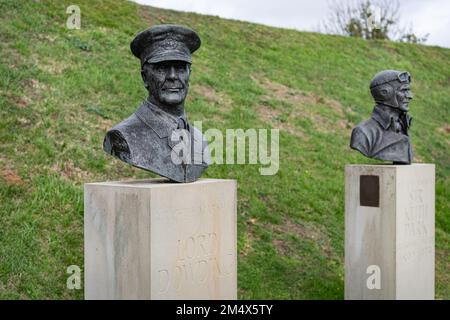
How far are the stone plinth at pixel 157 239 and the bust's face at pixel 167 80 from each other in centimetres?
63

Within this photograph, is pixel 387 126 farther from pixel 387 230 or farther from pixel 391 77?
pixel 387 230

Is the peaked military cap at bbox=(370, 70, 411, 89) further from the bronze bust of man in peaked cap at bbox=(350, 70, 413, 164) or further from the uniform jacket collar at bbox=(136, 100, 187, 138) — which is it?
the uniform jacket collar at bbox=(136, 100, 187, 138)

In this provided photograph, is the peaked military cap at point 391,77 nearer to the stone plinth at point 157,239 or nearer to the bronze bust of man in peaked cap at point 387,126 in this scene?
the bronze bust of man in peaked cap at point 387,126

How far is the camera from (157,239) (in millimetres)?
4219

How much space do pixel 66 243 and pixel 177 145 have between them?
2512mm

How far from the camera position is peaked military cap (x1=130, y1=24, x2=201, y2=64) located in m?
4.45

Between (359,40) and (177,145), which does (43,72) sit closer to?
(177,145)

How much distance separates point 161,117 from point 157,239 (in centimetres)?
94

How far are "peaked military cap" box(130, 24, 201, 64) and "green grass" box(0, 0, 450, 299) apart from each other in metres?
2.64

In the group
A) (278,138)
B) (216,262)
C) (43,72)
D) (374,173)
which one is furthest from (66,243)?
(278,138)

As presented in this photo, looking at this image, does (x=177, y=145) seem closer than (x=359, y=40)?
Yes

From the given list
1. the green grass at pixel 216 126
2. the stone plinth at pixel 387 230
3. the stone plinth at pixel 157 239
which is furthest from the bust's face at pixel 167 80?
the stone plinth at pixel 387 230

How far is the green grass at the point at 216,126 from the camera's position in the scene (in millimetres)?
6816

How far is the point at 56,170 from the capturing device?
25.0 ft
